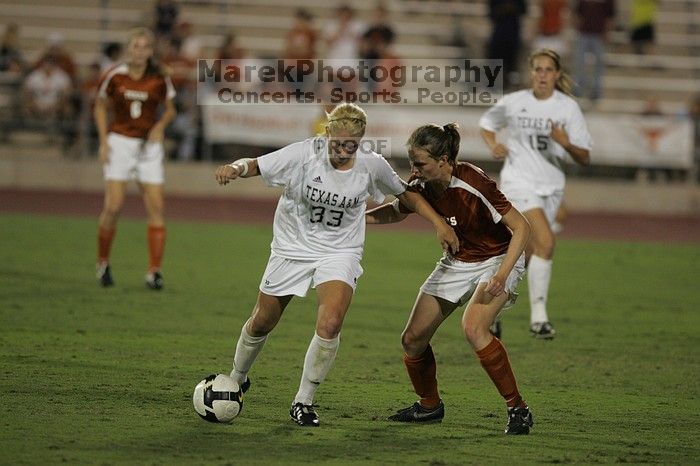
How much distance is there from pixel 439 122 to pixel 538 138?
1014 cm

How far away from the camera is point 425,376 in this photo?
6.65 metres

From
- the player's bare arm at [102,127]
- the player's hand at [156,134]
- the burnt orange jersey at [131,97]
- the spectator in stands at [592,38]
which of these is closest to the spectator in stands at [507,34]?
the spectator in stands at [592,38]

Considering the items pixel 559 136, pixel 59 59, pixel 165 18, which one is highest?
pixel 165 18

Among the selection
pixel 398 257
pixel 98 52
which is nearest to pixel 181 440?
pixel 398 257

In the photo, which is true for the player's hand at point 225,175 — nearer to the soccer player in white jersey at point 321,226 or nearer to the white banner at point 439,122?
the soccer player in white jersey at point 321,226

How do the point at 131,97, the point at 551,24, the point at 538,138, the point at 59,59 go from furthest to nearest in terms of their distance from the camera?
the point at 551,24 < the point at 59,59 < the point at 131,97 < the point at 538,138

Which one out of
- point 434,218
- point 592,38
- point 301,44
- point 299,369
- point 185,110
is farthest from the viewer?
point 592,38

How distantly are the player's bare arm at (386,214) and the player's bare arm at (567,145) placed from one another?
9.62 feet

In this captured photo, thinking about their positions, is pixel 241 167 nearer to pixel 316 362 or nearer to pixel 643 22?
pixel 316 362

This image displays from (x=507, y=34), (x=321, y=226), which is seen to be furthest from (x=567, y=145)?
(x=507, y=34)

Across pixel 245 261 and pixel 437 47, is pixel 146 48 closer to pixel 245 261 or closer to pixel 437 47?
pixel 245 261

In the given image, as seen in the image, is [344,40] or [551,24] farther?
[551,24]

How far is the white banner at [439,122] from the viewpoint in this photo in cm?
1977

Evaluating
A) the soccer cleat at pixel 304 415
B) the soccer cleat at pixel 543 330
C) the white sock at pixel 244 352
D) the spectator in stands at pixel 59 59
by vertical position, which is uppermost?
the spectator in stands at pixel 59 59
